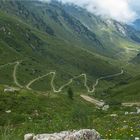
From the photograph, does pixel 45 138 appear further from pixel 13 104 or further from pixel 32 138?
pixel 13 104

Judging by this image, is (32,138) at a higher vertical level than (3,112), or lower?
lower

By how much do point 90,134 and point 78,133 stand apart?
48cm

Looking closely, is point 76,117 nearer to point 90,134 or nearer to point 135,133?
point 135,133

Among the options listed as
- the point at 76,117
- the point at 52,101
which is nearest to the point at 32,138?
the point at 76,117

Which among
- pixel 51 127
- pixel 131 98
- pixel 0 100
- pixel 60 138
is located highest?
pixel 131 98

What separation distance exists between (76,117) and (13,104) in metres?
57.4

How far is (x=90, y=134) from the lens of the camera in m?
17.2

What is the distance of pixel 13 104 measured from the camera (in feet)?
275

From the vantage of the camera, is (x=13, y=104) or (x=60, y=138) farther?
(x=13, y=104)

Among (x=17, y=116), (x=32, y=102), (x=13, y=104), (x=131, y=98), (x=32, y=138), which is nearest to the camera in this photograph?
(x=32, y=138)

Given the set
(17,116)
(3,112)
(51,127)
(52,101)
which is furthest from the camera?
(52,101)

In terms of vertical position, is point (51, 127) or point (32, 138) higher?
point (51, 127)

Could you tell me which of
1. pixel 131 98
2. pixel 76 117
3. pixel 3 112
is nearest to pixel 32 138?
pixel 76 117

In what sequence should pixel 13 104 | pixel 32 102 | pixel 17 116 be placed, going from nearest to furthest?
pixel 17 116
pixel 13 104
pixel 32 102
